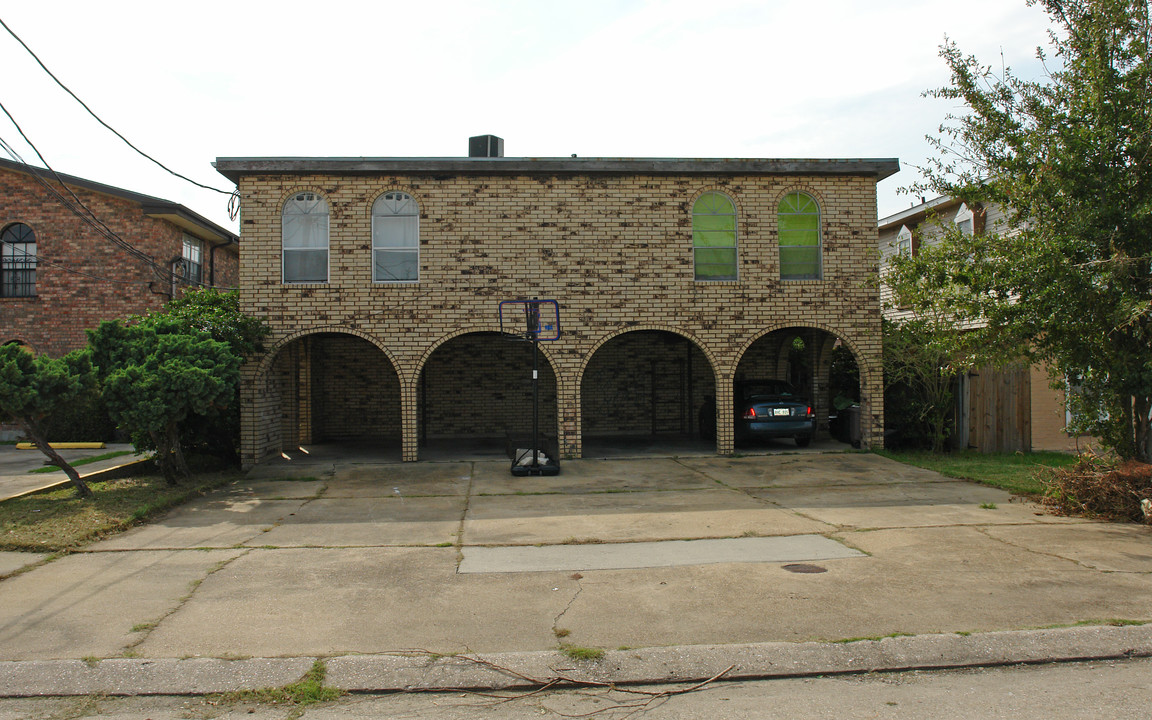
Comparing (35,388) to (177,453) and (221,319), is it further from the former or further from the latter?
(221,319)

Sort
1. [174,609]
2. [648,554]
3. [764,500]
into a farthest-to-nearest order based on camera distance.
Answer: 1. [764,500]
2. [648,554]
3. [174,609]

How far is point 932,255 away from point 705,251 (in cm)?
481

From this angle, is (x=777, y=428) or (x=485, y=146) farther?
(x=485, y=146)

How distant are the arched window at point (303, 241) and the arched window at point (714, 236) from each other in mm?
6885

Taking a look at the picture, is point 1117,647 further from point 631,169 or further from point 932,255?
point 631,169

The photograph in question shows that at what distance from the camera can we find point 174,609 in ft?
17.8

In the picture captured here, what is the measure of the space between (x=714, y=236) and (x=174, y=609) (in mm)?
10923

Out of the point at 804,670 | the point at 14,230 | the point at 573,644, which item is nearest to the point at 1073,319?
the point at 804,670

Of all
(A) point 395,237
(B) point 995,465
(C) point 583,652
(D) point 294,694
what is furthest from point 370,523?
(B) point 995,465

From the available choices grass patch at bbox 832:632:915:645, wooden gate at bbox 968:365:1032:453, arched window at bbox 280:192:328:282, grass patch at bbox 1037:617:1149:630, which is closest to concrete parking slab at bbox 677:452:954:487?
wooden gate at bbox 968:365:1032:453

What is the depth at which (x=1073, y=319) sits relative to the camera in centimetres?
812

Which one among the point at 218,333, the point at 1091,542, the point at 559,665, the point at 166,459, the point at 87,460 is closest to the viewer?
the point at 559,665

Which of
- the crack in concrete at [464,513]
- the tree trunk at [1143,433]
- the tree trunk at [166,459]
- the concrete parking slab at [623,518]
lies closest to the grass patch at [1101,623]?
the concrete parking slab at [623,518]

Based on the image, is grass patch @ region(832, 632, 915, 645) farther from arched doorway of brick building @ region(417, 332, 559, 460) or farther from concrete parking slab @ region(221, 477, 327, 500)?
arched doorway of brick building @ region(417, 332, 559, 460)
